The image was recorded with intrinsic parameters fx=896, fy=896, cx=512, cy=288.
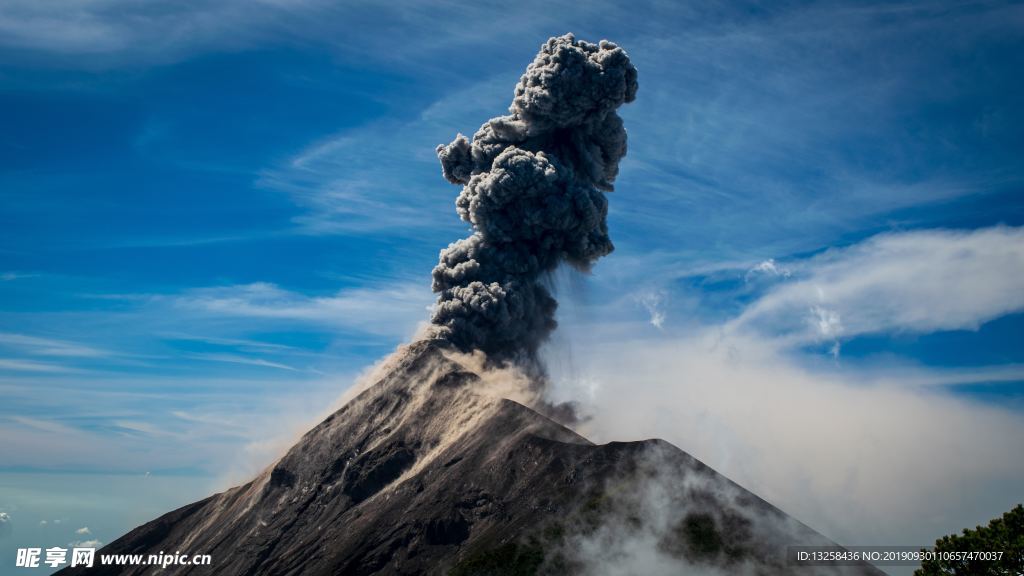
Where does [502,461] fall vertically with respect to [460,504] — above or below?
above

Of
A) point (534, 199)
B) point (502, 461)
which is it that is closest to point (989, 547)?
point (502, 461)

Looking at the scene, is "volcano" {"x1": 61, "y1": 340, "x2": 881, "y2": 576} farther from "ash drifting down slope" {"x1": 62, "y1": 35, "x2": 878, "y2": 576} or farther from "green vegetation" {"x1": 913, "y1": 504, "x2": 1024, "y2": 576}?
"green vegetation" {"x1": 913, "y1": 504, "x2": 1024, "y2": 576}

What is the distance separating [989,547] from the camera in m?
53.1

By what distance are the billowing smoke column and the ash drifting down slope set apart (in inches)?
8.6

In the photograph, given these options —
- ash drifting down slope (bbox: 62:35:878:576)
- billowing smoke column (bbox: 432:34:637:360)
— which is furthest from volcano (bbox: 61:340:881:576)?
billowing smoke column (bbox: 432:34:637:360)

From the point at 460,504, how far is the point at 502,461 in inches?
219

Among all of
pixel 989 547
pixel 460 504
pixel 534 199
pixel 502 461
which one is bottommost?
pixel 989 547

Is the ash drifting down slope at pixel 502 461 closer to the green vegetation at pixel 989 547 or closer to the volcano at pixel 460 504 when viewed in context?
the volcano at pixel 460 504

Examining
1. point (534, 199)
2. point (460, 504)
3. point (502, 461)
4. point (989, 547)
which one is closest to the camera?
point (989, 547)

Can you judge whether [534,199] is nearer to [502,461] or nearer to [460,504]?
[502,461]

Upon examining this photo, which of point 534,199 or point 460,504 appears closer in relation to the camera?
point 460,504

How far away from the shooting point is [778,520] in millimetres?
68562

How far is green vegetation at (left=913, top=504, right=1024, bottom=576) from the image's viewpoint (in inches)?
2040

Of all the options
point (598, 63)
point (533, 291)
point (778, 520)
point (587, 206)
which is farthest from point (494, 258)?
point (778, 520)
